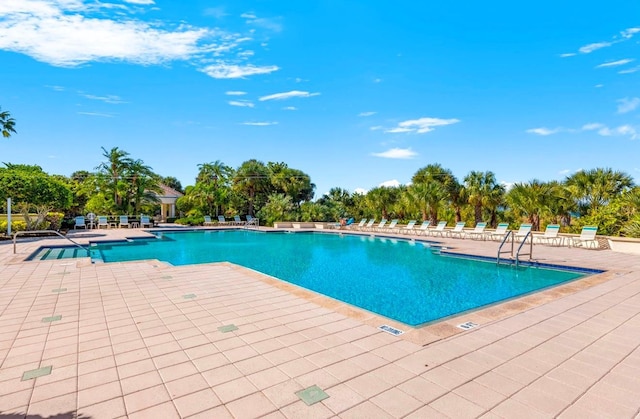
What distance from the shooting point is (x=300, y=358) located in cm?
329

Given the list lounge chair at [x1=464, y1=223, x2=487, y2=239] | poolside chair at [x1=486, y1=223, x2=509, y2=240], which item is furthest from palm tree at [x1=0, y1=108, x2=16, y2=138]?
poolside chair at [x1=486, y1=223, x2=509, y2=240]

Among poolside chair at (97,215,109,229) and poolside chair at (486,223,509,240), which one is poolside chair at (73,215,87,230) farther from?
poolside chair at (486,223,509,240)

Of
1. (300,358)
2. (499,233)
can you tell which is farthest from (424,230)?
(300,358)

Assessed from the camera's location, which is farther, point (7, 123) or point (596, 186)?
point (596, 186)

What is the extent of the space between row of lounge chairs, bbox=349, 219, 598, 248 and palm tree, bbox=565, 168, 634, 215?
1961mm

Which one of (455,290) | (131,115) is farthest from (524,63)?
(131,115)

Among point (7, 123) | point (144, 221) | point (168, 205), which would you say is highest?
point (7, 123)

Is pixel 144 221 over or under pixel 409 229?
over

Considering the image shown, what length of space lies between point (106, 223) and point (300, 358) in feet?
76.8

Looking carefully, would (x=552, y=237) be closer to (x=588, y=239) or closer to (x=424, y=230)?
(x=588, y=239)

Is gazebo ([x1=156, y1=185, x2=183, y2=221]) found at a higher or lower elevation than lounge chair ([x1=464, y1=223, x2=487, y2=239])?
higher

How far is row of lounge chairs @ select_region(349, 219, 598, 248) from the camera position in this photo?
40.8 ft

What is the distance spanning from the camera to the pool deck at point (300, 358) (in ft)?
8.18

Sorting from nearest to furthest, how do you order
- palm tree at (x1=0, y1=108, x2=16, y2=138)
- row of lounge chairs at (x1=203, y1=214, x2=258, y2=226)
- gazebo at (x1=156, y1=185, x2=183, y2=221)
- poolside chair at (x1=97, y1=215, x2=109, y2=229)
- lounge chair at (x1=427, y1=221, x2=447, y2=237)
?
1. palm tree at (x1=0, y1=108, x2=16, y2=138)
2. lounge chair at (x1=427, y1=221, x2=447, y2=237)
3. poolside chair at (x1=97, y1=215, x2=109, y2=229)
4. row of lounge chairs at (x1=203, y1=214, x2=258, y2=226)
5. gazebo at (x1=156, y1=185, x2=183, y2=221)
